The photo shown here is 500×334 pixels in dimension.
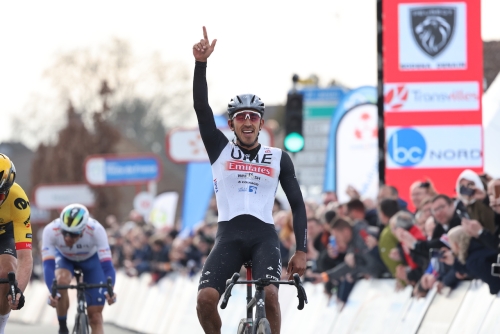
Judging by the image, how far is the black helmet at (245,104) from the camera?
9.55 m

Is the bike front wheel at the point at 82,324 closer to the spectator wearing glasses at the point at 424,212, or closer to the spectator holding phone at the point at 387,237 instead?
the spectator holding phone at the point at 387,237

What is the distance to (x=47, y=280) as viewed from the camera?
14883 millimetres

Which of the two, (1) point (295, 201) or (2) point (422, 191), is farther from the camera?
(2) point (422, 191)

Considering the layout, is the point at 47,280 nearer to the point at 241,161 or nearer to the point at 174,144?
the point at 241,161

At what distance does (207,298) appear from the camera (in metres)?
9.12

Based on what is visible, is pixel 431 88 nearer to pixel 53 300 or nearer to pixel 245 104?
pixel 53 300

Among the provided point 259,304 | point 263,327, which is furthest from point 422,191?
point 263,327

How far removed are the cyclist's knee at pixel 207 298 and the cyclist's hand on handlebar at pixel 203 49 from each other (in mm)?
1735

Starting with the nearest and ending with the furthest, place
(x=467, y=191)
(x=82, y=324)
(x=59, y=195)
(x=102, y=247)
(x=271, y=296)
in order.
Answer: (x=271, y=296)
(x=467, y=191)
(x=82, y=324)
(x=102, y=247)
(x=59, y=195)

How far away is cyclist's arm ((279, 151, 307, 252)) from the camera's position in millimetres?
9430

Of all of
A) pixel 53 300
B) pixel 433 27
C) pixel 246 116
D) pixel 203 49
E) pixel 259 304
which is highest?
pixel 433 27

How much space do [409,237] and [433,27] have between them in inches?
234

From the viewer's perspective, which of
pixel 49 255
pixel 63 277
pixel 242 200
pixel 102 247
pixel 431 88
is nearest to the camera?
pixel 242 200

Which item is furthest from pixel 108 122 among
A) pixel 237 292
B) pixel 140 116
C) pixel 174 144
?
pixel 237 292
